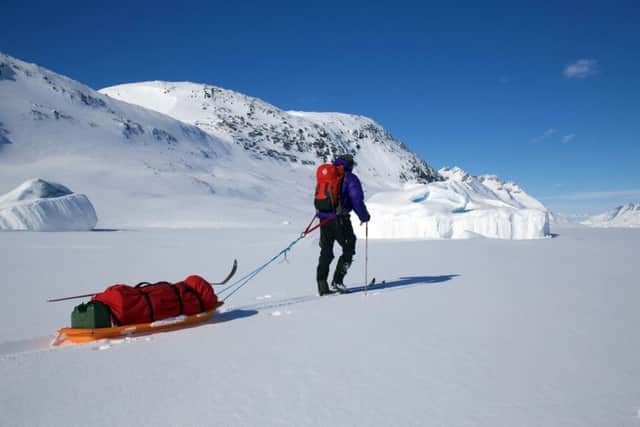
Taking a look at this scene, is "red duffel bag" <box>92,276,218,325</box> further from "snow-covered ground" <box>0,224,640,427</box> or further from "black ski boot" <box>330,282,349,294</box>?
"black ski boot" <box>330,282,349,294</box>

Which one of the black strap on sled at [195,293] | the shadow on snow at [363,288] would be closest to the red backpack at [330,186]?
the shadow on snow at [363,288]

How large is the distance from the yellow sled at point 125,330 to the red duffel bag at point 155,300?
6cm

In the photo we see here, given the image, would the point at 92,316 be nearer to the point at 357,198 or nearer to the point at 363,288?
the point at 357,198

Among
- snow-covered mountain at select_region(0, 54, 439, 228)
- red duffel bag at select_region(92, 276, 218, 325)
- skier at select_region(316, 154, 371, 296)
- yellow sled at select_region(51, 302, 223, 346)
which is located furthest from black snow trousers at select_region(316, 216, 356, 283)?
snow-covered mountain at select_region(0, 54, 439, 228)

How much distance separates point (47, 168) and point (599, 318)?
155 feet

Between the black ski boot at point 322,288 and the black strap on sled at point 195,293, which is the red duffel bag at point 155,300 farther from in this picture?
the black ski boot at point 322,288

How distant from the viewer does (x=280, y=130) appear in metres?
87.9

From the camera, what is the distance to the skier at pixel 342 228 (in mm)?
5207

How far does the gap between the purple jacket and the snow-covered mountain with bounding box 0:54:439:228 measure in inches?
1095

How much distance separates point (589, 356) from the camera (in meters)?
2.61

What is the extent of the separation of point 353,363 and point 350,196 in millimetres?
2987

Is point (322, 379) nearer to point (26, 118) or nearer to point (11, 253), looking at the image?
point (11, 253)

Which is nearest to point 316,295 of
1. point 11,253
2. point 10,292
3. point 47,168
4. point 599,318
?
point 599,318

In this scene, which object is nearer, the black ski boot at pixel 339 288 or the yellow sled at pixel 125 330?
the yellow sled at pixel 125 330
